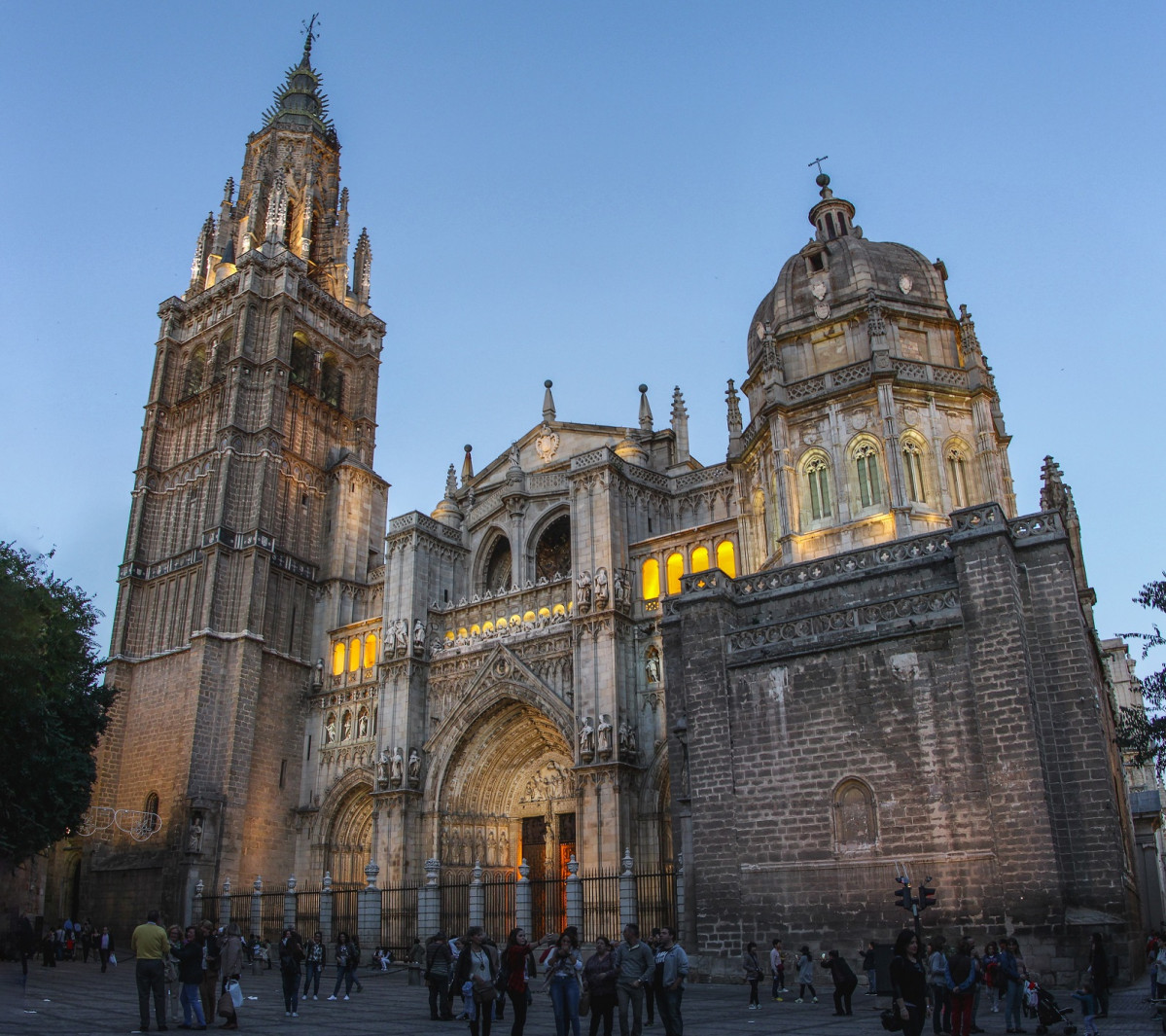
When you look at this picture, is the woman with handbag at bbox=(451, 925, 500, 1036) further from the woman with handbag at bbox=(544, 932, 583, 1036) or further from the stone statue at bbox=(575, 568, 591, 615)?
the stone statue at bbox=(575, 568, 591, 615)

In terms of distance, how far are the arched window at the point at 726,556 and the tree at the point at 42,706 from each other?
1707 cm

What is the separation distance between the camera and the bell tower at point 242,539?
109 feet

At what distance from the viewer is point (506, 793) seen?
32.7 meters

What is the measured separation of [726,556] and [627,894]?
34.2 ft

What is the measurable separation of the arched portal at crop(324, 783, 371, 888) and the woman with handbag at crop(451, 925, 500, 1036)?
23.8 m

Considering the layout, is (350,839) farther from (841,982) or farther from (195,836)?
(841,982)

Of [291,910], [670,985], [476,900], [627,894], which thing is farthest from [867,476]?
[291,910]

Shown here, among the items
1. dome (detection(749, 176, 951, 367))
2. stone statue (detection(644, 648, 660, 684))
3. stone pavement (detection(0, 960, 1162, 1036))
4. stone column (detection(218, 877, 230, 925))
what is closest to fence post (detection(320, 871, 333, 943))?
stone column (detection(218, 877, 230, 925))

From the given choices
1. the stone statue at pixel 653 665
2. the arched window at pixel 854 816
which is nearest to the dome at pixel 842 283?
the stone statue at pixel 653 665

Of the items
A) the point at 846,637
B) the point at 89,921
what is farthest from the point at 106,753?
the point at 846,637

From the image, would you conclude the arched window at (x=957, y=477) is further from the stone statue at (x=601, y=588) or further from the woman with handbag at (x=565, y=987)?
the woman with handbag at (x=565, y=987)

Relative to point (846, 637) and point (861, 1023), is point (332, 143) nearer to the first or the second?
point (846, 637)

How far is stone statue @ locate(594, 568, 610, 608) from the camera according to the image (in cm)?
2933

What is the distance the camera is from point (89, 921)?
32688 millimetres
